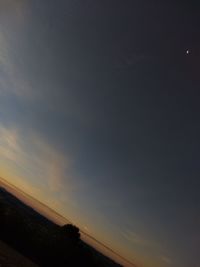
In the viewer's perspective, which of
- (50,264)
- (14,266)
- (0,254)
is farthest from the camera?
(50,264)

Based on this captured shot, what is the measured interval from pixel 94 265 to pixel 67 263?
3095 millimetres

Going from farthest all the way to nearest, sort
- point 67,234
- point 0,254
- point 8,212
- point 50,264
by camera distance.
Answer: point 67,234, point 8,212, point 50,264, point 0,254

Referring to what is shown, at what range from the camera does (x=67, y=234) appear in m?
41.4

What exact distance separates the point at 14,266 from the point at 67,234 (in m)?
19.5

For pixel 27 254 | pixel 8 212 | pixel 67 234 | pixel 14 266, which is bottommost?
pixel 14 266

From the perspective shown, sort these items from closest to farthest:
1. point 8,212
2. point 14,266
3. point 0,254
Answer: point 14,266
point 0,254
point 8,212

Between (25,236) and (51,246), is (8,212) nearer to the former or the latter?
(25,236)

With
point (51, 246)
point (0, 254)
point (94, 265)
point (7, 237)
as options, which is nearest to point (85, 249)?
point (94, 265)

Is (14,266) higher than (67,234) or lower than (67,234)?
lower

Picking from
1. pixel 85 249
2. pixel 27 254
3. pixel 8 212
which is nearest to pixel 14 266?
pixel 27 254

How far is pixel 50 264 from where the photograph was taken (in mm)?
31047

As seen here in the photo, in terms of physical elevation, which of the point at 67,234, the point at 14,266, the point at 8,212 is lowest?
the point at 14,266

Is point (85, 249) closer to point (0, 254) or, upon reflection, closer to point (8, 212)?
point (8, 212)

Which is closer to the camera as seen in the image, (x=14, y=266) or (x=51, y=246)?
(x=14, y=266)
